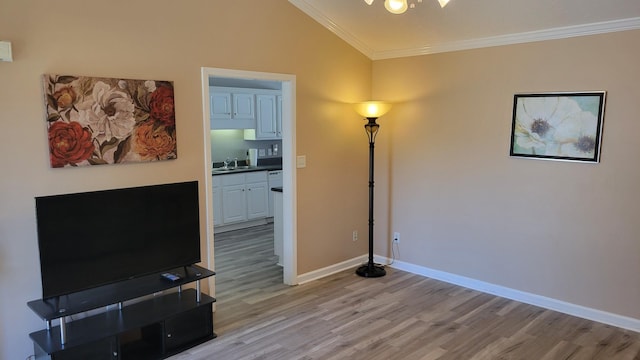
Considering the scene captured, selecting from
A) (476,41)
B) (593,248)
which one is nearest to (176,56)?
(476,41)

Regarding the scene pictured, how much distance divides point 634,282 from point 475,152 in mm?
1706

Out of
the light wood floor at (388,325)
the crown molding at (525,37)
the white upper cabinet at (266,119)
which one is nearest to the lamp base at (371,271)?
the light wood floor at (388,325)

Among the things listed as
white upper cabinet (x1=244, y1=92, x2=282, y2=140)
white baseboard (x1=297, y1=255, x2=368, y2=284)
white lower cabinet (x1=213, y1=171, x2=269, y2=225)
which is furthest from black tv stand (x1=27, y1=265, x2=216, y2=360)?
white upper cabinet (x1=244, y1=92, x2=282, y2=140)

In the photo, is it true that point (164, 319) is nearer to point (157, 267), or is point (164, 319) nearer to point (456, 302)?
point (157, 267)

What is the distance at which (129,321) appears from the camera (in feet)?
10.2

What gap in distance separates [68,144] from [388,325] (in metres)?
2.81

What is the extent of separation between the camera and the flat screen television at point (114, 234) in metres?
2.77

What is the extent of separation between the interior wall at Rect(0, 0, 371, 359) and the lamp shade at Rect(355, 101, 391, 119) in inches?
10.5

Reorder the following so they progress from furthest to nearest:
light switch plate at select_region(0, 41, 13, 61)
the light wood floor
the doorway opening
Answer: the doorway opening → the light wood floor → light switch plate at select_region(0, 41, 13, 61)

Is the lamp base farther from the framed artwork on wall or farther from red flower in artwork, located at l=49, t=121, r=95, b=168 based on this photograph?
red flower in artwork, located at l=49, t=121, r=95, b=168

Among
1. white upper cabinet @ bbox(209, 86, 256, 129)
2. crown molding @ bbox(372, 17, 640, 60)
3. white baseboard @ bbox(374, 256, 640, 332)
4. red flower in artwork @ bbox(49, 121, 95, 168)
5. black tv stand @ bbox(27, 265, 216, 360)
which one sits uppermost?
crown molding @ bbox(372, 17, 640, 60)

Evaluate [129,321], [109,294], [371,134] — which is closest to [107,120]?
[109,294]

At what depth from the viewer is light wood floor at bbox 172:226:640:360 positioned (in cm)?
334

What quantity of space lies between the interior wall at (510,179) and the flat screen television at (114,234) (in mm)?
2544
